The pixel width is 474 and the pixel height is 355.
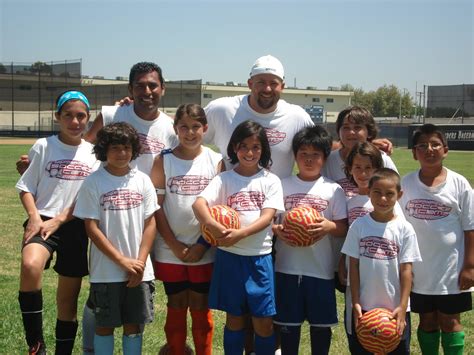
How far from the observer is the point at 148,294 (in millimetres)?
4203

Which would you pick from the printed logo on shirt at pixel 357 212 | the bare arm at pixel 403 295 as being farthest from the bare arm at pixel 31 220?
the bare arm at pixel 403 295

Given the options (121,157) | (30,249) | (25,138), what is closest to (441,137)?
(121,157)

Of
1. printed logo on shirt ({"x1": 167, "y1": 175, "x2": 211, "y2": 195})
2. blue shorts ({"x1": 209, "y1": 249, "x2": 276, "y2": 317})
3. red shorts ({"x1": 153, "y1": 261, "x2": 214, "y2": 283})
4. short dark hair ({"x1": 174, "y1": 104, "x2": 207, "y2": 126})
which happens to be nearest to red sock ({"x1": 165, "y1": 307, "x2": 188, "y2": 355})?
red shorts ({"x1": 153, "y1": 261, "x2": 214, "y2": 283})

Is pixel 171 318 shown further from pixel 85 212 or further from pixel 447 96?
pixel 447 96

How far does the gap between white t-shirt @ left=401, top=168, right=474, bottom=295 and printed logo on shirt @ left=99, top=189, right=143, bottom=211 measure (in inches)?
85.6

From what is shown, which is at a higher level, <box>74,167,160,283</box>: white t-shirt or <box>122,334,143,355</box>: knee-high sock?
<box>74,167,160,283</box>: white t-shirt

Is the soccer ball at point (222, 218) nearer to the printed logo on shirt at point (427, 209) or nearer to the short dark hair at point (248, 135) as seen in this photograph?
the short dark hair at point (248, 135)

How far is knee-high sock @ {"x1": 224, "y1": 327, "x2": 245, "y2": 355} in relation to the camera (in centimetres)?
421

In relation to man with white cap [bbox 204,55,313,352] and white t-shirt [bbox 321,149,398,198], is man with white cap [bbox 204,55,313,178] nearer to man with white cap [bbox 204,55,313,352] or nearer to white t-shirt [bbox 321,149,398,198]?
man with white cap [bbox 204,55,313,352]

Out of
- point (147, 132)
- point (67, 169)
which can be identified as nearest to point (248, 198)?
point (147, 132)

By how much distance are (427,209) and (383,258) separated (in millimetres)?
648

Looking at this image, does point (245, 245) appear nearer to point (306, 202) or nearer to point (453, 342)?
point (306, 202)

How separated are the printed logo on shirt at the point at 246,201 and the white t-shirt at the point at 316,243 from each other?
0.28 metres

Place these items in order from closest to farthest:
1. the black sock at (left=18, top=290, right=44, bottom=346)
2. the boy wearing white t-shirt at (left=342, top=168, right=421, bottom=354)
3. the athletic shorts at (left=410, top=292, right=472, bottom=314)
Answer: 1. the boy wearing white t-shirt at (left=342, top=168, right=421, bottom=354)
2. the black sock at (left=18, top=290, right=44, bottom=346)
3. the athletic shorts at (left=410, top=292, right=472, bottom=314)
